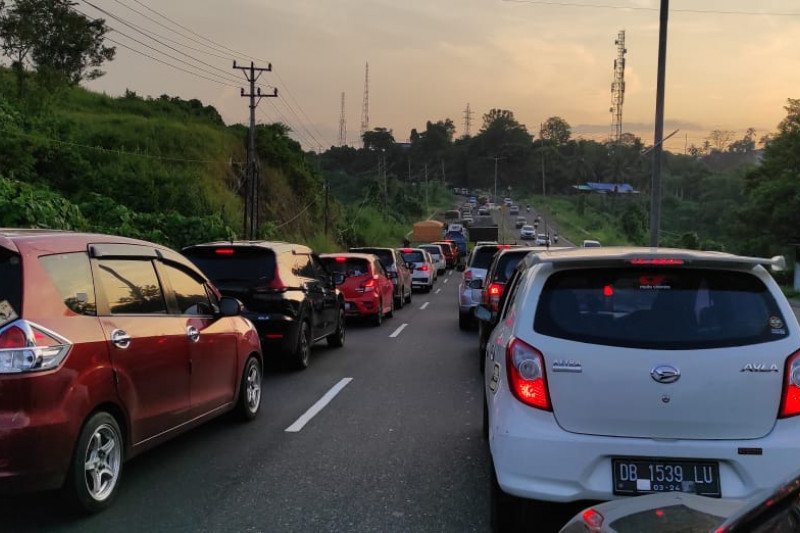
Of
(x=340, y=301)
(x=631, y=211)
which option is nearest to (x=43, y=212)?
(x=340, y=301)

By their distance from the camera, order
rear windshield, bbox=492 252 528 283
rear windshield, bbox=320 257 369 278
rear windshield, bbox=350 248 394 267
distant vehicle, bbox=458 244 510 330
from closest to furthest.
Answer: rear windshield, bbox=492 252 528 283
distant vehicle, bbox=458 244 510 330
rear windshield, bbox=320 257 369 278
rear windshield, bbox=350 248 394 267

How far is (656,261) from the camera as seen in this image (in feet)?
13.6

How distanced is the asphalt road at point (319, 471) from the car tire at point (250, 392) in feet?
0.42

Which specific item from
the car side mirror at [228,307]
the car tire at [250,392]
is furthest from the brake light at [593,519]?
the car tire at [250,392]

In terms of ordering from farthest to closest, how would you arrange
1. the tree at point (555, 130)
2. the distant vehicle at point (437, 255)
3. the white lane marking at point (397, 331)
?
the tree at point (555, 130)
the distant vehicle at point (437, 255)
the white lane marking at point (397, 331)

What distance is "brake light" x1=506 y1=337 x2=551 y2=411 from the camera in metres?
3.98

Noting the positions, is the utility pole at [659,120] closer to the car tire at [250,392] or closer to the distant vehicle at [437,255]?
the car tire at [250,392]

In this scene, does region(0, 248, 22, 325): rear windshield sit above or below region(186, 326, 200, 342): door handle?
above

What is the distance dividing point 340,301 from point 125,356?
8108 mm

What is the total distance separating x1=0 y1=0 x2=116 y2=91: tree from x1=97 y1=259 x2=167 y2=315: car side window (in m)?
31.6

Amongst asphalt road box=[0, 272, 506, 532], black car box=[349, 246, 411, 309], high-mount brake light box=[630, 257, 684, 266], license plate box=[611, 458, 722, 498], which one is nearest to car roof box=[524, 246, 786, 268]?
high-mount brake light box=[630, 257, 684, 266]

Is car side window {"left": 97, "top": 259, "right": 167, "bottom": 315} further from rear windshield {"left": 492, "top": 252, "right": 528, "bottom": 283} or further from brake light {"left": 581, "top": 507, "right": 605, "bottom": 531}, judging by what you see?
rear windshield {"left": 492, "top": 252, "right": 528, "bottom": 283}

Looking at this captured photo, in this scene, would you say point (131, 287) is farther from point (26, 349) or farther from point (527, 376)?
point (527, 376)

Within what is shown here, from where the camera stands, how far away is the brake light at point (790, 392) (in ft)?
12.7
